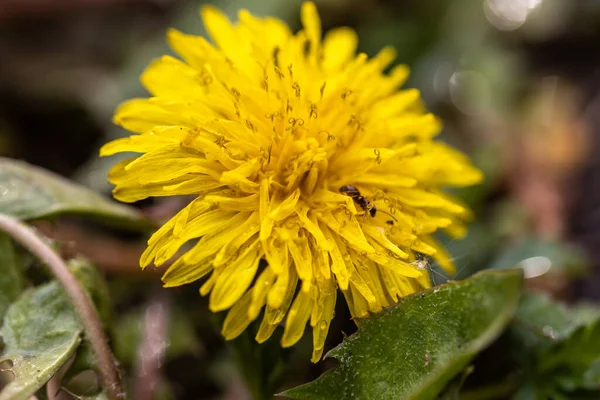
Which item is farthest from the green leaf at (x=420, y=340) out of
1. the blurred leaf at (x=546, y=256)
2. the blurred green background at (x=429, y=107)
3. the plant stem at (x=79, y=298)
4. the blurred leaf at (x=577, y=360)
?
the blurred leaf at (x=546, y=256)

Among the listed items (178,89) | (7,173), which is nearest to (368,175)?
(178,89)

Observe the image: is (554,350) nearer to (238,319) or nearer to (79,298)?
(238,319)

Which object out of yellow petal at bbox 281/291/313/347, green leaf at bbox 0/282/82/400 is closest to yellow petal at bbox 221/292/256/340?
yellow petal at bbox 281/291/313/347

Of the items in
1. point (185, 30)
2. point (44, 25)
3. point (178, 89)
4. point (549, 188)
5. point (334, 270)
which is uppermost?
point (44, 25)

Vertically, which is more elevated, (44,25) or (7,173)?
(44,25)

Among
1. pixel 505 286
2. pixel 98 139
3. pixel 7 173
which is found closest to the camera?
pixel 505 286

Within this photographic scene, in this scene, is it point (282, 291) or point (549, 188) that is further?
point (549, 188)

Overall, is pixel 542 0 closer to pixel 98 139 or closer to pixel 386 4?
pixel 386 4
